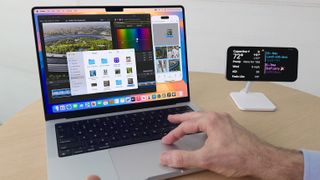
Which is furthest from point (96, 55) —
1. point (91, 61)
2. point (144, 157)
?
point (144, 157)

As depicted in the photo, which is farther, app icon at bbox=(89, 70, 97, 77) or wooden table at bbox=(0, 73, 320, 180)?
app icon at bbox=(89, 70, 97, 77)

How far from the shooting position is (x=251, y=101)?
101 cm

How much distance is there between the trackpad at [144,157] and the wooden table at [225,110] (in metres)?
0.07

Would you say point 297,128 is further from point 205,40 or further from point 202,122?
point 205,40

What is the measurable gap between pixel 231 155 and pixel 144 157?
186 mm

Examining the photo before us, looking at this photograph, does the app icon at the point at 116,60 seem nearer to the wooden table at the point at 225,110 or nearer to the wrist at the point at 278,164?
the wooden table at the point at 225,110

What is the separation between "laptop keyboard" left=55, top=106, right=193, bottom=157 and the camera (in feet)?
2.28

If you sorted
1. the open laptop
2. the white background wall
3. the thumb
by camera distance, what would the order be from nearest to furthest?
the thumb < the open laptop < the white background wall

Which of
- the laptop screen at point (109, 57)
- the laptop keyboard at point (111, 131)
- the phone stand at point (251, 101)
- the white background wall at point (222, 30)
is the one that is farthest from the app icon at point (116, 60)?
the white background wall at point (222, 30)

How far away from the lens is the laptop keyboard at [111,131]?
2.28 ft

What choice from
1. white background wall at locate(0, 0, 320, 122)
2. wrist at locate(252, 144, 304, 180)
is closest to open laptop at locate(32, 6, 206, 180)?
wrist at locate(252, 144, 304, 180)

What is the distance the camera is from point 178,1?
1.79 metres

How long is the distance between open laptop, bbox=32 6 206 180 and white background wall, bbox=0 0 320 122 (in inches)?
36.7

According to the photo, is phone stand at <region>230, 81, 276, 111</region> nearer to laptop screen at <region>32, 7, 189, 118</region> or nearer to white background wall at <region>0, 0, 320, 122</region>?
laptop screen at <region>32, 7, 189, 118</region>
